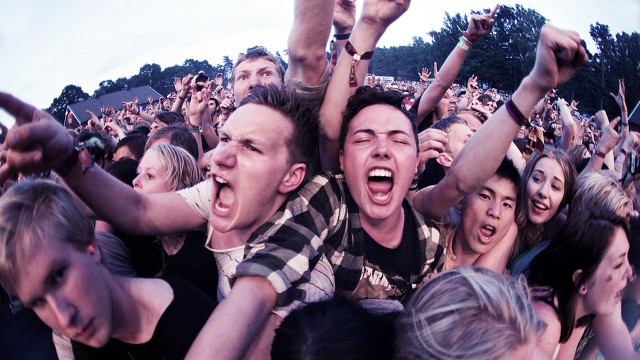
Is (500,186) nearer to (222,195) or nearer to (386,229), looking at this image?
(386,229)

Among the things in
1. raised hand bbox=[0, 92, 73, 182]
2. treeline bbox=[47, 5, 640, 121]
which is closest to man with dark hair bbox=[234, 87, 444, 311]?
raised hand bbox=[0, 92, 73, 182]

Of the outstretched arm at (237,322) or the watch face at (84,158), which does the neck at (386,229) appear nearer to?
the outstretched arm at (237,322)

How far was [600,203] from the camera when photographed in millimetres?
2570

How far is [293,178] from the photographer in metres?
1.95

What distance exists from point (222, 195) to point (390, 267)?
889 mm

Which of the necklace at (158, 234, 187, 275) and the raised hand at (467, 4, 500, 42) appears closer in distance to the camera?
the necklace at (158, 234, 187, 275)

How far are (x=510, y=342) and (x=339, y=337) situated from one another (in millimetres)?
547

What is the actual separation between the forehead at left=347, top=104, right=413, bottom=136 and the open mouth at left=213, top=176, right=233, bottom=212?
671 millimetres

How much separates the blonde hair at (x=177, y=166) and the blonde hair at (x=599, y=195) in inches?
103

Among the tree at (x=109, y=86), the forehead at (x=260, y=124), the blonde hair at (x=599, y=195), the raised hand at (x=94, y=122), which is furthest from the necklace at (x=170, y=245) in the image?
the tree at (x=109, y=86)

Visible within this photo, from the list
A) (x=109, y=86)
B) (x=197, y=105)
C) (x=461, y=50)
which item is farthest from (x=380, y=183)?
(x=109, y=86)

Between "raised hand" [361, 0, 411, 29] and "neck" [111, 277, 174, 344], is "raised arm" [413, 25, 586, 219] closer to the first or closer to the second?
"raised hand" [361, 0, 411, 29]

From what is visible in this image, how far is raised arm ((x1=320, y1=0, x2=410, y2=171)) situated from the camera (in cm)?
173

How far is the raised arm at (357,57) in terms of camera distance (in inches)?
68.3
